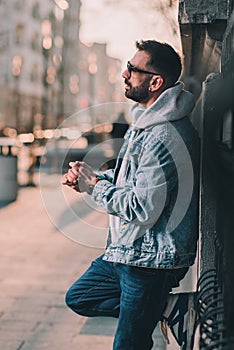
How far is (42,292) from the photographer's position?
24.6ft

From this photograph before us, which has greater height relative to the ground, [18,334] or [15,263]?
[18,334]

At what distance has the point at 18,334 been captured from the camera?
5.96 m

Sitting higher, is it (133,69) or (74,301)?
(133,69)

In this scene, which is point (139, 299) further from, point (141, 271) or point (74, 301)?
point (74, 301)

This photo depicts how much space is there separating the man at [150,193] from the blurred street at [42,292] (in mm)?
1355

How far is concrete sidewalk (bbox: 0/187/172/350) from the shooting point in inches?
228

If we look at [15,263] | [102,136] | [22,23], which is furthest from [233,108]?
[22,23]

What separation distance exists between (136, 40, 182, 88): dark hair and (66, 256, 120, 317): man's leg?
90 cm

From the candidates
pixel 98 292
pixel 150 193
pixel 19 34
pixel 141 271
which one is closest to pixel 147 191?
pixel 150 193

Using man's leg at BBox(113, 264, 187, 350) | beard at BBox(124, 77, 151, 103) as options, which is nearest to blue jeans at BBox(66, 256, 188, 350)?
man's leg at BBox(113, 264, 187, 350)

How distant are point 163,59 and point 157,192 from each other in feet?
2.01

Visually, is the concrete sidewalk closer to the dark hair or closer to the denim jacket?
the denim jacket

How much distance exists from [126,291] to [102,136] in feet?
131

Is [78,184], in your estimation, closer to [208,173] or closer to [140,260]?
[140,260]
